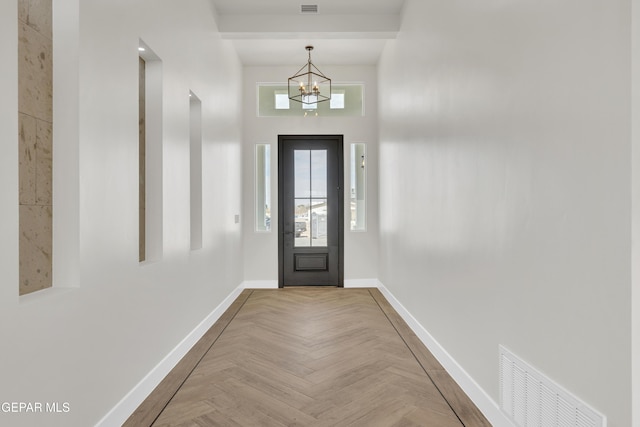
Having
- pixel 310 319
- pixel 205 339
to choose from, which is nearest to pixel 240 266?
pixel 310 319

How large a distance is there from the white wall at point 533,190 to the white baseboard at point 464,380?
0.20 ft

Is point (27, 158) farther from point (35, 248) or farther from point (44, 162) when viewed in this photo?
point (35, 248)

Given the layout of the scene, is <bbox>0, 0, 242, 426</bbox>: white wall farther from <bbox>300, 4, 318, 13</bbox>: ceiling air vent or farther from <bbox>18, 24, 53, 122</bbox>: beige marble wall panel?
Answer: <bbox>300, 4, 318, 13</bbox>: ceiling air vent

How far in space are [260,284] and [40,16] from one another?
474 centimetres

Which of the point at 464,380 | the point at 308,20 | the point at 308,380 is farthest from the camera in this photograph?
the point at 308,20

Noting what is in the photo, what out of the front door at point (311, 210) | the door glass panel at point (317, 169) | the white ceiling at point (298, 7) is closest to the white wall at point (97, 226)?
the white ceiling at point (298, 7)

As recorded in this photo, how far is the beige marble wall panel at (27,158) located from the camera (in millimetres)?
1572

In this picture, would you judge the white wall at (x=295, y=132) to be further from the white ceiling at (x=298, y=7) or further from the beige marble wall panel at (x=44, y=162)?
the beige marble wall panel at (x=44, y=162)

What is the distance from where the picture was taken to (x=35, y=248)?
1664 mm

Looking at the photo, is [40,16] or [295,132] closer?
[40,16]

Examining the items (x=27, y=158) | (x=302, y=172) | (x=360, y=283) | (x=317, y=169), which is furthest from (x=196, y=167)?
(x=360, y=283)

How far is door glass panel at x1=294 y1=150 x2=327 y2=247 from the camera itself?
6105mm

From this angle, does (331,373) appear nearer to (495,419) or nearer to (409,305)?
(495,419)

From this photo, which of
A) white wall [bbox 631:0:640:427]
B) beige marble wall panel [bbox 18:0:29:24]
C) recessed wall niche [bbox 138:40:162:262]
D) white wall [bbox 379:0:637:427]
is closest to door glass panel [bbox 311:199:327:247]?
white wall [bbox 379:0:637:427]
